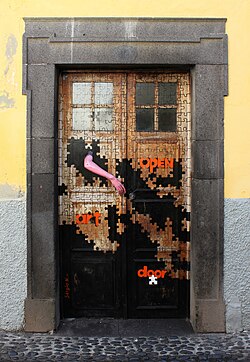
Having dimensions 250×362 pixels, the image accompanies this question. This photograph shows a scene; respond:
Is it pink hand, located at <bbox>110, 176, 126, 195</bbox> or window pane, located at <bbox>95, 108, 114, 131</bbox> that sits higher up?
window pane, located at <bbox>95, 108, 114, 131</bbox>

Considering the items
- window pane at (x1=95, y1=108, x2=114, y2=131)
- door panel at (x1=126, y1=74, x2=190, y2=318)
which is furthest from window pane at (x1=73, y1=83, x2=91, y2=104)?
door panel at (x1=126, y1=74, x2=190, y2=318)

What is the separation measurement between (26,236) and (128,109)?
183 cm

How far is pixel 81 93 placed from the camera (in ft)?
19.7

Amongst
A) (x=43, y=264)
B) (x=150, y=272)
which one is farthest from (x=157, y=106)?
(x=43, y=264)

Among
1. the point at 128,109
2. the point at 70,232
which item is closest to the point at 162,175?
the point at 128,109

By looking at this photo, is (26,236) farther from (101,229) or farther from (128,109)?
(128,109)

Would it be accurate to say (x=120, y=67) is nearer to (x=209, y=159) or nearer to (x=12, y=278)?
(x=209, y=159)

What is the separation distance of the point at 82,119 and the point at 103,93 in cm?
38

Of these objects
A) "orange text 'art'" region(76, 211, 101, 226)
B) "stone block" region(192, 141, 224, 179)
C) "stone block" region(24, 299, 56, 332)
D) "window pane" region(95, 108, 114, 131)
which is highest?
"window pane" region(95, 108, 114, 131)

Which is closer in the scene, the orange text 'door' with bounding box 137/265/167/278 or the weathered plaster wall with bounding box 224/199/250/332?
the weathered plaster wall with bounding box 224/199/250/332

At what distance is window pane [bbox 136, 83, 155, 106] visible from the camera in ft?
19.7

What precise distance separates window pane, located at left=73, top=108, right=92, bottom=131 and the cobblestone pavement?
7.60ft

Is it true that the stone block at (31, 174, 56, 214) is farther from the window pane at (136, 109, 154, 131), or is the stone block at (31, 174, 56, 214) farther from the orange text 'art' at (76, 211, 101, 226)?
the window pane at (136, 109, 154, 131)

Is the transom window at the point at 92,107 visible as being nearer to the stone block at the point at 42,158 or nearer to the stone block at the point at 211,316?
the stone block at the point at 42,158
